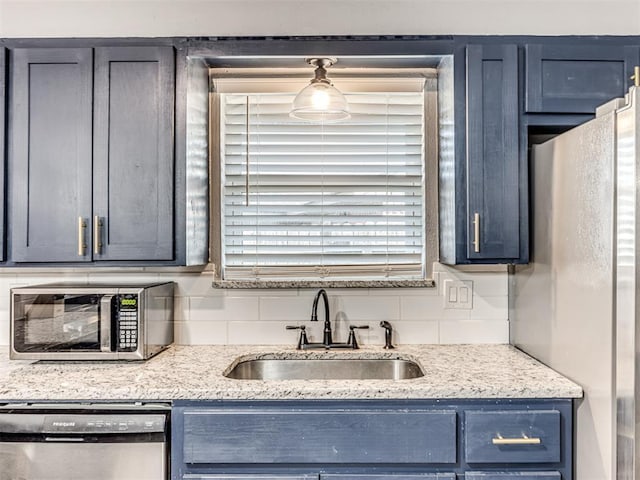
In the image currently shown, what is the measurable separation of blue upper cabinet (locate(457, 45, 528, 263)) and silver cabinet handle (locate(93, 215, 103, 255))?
1413 millimetres

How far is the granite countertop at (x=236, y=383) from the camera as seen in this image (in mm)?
1524

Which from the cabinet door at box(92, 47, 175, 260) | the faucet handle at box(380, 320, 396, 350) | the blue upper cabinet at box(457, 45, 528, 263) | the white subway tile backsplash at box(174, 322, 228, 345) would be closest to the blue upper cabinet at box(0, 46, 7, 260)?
the cabinet door at box(92, 47, 175, 260)

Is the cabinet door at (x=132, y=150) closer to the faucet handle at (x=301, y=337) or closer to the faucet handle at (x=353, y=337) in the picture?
the faucet handle at (x=301, y=337)

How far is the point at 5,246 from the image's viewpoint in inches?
73.2

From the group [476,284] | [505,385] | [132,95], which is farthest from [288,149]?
[505,385]

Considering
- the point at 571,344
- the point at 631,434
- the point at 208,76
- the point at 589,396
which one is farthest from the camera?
the point at 208,76

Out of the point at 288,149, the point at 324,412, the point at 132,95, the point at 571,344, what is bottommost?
the point at 324,412

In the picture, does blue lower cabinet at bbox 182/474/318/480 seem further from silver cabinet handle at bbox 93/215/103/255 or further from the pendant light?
the pendant light

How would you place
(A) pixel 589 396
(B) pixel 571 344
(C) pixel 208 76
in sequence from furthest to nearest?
(C) pixel 208 76 < (B) pixel 571 344 < (A) pixel 589 396

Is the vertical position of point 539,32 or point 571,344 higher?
point 539,32

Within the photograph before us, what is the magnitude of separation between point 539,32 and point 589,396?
62.8 inches

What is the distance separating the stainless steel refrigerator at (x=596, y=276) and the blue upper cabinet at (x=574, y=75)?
0.65 ft

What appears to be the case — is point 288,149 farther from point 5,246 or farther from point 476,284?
point 5,246

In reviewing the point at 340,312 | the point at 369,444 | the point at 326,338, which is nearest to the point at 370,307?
the point at 340,312
